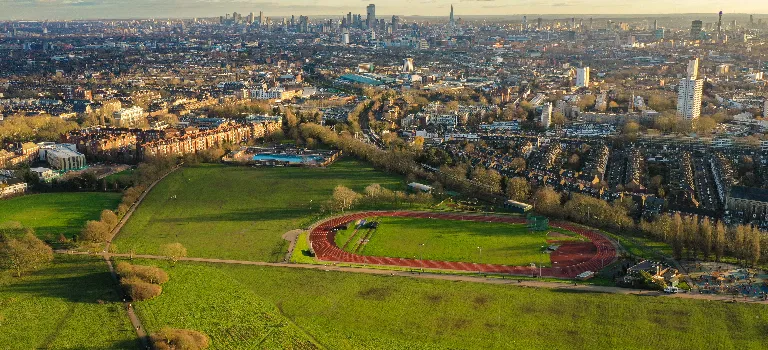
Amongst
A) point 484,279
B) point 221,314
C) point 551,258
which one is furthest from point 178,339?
point 551,258

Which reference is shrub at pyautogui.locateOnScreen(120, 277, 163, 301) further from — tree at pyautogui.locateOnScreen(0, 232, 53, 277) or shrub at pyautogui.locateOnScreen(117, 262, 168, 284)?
tree at pyautogui.locateOnScreen(0, 232, 53, 277)

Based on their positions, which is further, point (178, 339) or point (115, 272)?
point (115, 272)

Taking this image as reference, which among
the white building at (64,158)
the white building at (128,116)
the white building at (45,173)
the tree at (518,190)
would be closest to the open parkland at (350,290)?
the tree at (518,190)

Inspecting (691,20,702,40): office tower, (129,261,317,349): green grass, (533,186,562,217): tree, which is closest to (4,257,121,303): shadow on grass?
(129,261,317,349): green grass

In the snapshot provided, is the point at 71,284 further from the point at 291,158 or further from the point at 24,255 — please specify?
the point at 291,158

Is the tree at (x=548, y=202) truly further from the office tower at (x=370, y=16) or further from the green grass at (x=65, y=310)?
the office tower at (x=370, y=16)

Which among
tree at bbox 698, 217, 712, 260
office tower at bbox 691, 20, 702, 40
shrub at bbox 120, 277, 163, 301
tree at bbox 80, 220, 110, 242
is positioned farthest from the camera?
office tower at bbox 691, 20, 702, 40

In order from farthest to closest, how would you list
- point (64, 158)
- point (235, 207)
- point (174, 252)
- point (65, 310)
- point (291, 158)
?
1. point (291, 158)
2. point (64, 158)
3. point (235, 207)
4. point (174, 252)
5. point (65, 310)
